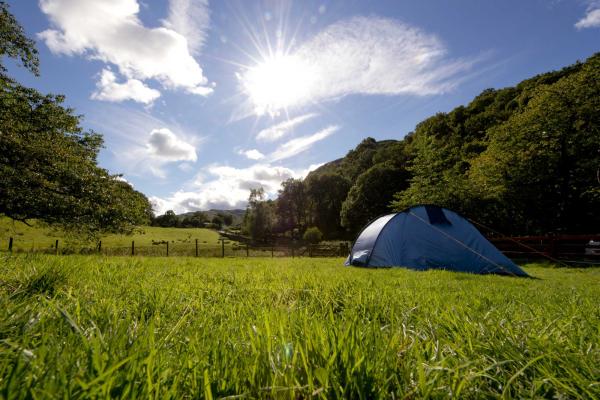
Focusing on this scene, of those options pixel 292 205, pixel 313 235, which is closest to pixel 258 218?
pixel 292 205

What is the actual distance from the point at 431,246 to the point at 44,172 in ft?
54.9

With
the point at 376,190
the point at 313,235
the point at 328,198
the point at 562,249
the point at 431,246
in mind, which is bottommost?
the point at 562,249

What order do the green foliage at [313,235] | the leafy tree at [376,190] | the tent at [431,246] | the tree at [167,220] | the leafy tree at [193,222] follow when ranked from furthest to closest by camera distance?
1. the leafy tree at [193,222]
2. the tree at [167,220]
3. the green foliage at [313,235]
4. the leafy tree at [376,190]
5. the tent at [431,246]

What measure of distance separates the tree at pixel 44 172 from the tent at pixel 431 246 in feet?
42.7

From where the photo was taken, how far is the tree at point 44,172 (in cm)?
1202

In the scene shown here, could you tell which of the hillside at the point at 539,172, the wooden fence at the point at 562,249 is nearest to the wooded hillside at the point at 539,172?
the hillside at the point at 539,172

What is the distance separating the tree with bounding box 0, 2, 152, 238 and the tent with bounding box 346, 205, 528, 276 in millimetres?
13021

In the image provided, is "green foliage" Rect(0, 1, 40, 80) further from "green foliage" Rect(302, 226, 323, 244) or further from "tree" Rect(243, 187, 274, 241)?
"tree" Rect(243, 187, 274, 241)

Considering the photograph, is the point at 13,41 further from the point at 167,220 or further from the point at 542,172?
the point at 167,220

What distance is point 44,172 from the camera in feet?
42.6

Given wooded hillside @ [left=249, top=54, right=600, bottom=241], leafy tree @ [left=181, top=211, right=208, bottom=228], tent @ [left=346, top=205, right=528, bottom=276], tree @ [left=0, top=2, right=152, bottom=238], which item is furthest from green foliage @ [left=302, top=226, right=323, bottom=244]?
leafy tree @ [left=181, top=211, right=208, bottom=228]

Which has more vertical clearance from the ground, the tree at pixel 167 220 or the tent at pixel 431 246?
the tree at pixel 167 220

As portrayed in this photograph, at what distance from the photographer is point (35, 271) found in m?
2.74

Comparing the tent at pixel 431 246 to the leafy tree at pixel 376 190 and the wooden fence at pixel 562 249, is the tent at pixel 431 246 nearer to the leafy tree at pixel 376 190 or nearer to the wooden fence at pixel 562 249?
the wooden fence at pixel 562 249
